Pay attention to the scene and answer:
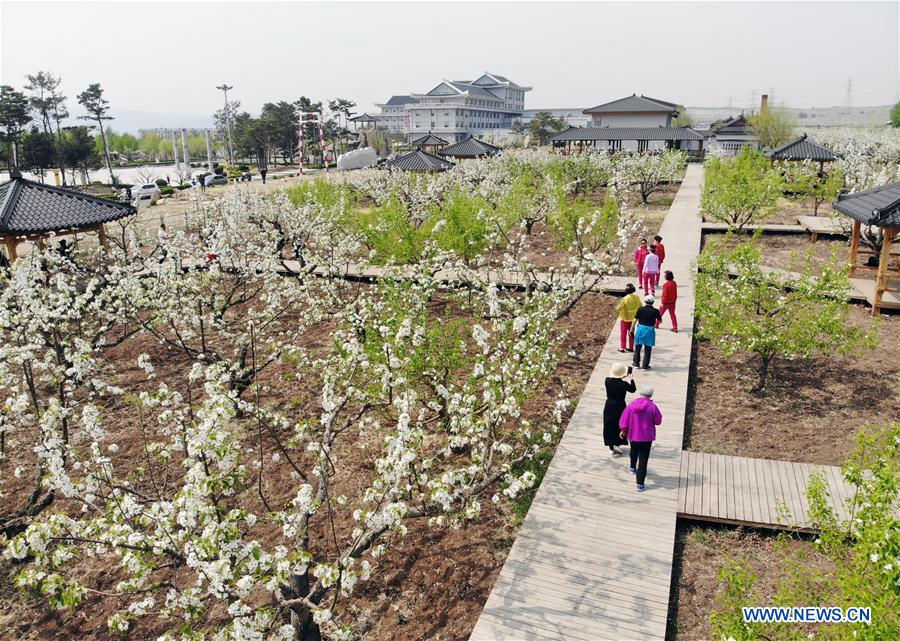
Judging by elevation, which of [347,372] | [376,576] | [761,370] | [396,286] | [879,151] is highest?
[879,151]

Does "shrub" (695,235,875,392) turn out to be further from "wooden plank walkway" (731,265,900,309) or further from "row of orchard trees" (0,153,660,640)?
"wooden plank walkway" (731,265,900,309)

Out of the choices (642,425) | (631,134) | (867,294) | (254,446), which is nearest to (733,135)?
(631,134)

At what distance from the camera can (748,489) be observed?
8.19m

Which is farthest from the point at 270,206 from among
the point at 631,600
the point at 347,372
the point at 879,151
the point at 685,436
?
the point at 879,151

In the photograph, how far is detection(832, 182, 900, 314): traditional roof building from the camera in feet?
47.0

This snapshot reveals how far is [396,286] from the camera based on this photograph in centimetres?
1052

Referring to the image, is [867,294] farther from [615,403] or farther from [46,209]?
[46,209]

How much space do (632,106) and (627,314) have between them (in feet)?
214

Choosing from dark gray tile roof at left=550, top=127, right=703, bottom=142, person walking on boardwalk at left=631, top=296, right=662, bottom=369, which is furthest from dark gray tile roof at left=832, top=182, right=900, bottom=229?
dark gray tile roof at left=550, top=127, right=703, bottom=142

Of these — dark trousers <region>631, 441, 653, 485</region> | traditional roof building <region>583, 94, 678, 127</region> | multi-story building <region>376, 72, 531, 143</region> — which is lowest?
dark trousers <region>631, 441, 653, 485</region>

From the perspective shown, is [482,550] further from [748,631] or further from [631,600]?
[748,631]

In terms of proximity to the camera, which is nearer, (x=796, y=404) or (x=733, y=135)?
(x=796, y=404)

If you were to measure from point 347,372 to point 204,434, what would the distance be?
3.35m

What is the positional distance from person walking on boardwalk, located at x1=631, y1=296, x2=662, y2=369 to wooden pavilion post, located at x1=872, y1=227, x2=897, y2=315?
7204 millimetres
